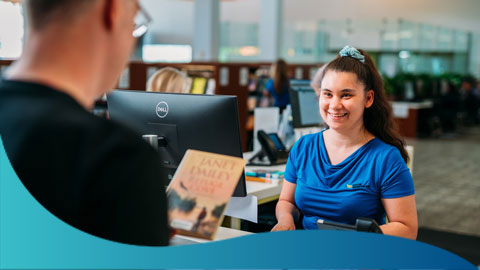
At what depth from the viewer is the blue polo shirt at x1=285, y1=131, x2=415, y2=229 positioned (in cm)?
199

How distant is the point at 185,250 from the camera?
0.85m

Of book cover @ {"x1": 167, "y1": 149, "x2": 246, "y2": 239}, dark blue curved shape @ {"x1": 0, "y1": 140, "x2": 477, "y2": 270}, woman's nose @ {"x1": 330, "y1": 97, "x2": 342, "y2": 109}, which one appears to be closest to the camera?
dark blue curved shape @ {"x1": 0, "y1": 140, "x2": 477, "y2": 270}

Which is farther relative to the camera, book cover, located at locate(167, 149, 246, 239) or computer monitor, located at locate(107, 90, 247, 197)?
computer monitor, located at locate(107, 90, 247, 197)

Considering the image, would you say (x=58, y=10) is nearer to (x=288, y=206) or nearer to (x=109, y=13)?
(x=109, y=13)

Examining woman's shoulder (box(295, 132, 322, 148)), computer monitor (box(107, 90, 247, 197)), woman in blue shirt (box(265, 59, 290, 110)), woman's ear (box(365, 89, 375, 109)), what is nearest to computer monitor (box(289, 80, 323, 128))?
woman's shoulder (box(295, 132, 322, 148))

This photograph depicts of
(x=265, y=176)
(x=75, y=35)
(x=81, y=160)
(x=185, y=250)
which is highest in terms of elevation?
(x=75, y=35)

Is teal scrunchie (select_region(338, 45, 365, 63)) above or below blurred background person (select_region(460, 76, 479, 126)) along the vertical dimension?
above

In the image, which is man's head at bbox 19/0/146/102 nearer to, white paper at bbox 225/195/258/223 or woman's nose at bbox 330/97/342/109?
woman's nose at bbox 330/97/342/109

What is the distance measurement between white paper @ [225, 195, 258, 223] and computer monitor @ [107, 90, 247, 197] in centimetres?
49

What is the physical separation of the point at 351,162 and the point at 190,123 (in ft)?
2.19

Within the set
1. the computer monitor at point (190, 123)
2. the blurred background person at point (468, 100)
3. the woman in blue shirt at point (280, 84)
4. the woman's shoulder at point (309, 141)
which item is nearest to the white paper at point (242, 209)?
the woman's shoulder at point (309, 141)

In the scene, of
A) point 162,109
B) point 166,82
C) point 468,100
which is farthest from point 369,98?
point 468,100

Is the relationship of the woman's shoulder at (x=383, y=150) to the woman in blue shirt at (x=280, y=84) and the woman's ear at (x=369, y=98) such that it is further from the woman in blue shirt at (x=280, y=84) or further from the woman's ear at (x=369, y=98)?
the woman in blue shirt at (x=280, y=84)

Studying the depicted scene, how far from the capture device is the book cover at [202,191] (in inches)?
42.5
